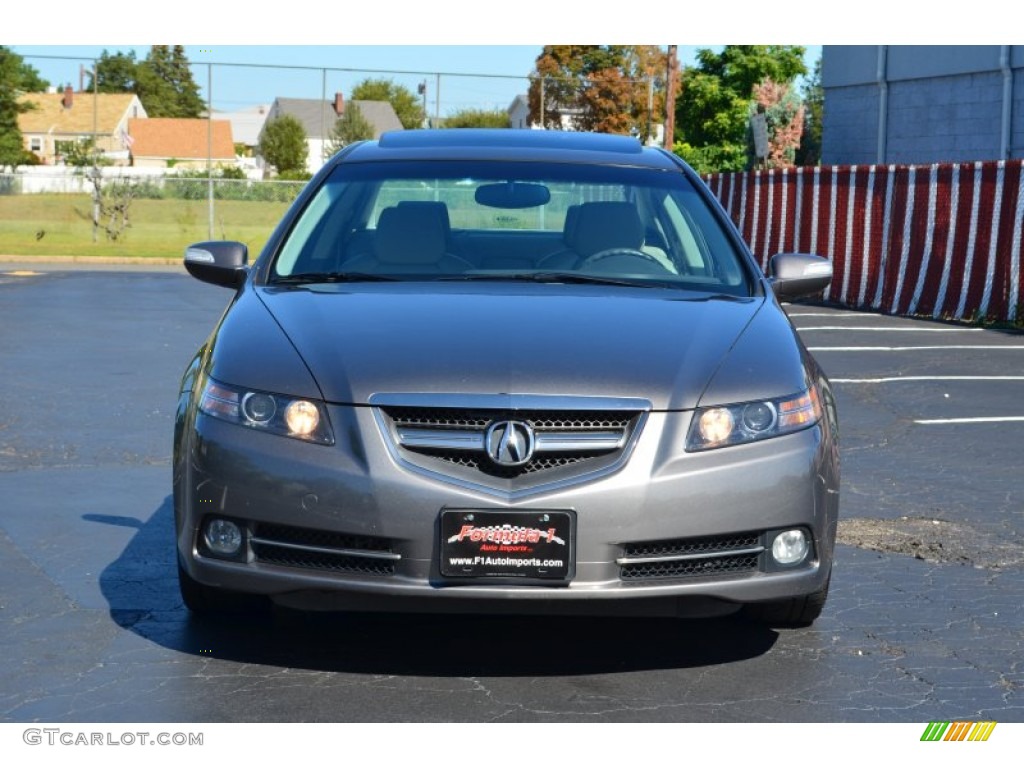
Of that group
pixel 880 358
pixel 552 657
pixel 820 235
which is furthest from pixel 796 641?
pixel 820 235

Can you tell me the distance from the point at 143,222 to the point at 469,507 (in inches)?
1769

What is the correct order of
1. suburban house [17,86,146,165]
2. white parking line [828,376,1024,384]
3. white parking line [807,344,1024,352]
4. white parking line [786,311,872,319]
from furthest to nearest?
suburban house [17,86,146,165], white parking line [786,311,872,319], white parking line [807,344,1024,352], white parking line [828,376,1024,384]

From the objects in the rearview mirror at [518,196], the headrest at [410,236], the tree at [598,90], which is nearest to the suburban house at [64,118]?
the tree at [598,90]

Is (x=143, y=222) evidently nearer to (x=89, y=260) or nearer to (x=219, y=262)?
(x=89, y=260)

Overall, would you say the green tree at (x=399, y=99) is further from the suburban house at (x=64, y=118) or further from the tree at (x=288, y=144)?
the suburban house at (x=64, y=118)

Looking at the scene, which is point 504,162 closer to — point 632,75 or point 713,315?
point 713,315

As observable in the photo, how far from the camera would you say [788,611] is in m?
4.94

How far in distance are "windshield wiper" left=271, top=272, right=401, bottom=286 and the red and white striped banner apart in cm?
1303

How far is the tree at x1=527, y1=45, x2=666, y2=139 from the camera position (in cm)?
4638

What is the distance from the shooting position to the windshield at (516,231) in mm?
5375

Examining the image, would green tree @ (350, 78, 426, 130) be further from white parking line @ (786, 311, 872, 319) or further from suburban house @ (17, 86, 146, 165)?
suburban house @ (17, 86, 146, 165)
